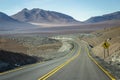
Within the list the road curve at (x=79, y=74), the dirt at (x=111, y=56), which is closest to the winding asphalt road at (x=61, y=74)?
the road curve at (x=79, y=74)

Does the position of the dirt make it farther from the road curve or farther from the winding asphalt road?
the winding asphalt road

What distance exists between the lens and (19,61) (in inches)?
1746

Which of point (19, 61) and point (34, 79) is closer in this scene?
point (34, 79)

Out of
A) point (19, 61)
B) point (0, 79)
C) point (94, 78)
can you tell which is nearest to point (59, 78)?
point (94, 78)

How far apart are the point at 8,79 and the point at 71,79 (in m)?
4.08

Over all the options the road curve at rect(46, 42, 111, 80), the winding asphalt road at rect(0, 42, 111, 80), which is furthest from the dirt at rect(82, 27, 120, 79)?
the winding asphalt road at rect(0, 42, 111, 80)

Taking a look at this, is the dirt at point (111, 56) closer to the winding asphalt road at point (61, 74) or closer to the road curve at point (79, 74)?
the road curve at point (79, 74)

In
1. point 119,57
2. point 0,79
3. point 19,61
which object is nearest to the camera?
point 0,79

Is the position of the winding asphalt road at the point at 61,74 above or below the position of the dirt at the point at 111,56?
above

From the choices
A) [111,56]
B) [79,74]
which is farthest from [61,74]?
[111,56]

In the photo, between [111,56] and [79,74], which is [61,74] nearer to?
[79,74]

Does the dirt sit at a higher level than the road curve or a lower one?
lower

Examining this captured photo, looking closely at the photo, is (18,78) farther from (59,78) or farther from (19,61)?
(19,61)

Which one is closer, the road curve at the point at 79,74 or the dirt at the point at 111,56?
the road curve at the point at 79,74
